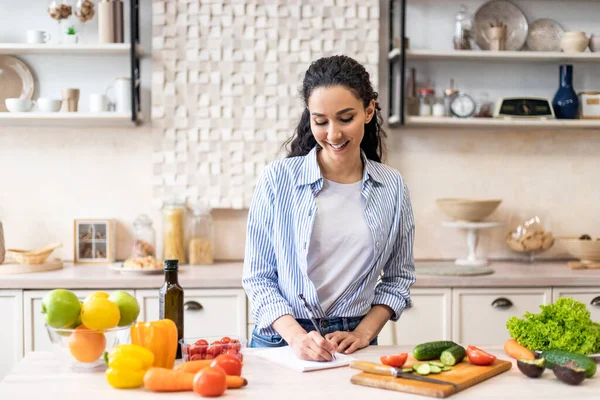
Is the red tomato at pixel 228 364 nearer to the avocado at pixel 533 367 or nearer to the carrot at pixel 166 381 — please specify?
the carrot at pixel 166 381

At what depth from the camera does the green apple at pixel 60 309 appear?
1.56m

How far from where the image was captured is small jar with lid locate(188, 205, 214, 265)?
3.59 m

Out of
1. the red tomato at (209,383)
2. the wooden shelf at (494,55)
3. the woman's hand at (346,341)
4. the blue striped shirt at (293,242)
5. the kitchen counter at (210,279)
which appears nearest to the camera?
the red tomato at (209,383)

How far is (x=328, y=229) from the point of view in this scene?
1988mm

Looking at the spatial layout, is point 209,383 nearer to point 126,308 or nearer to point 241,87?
point 126,308

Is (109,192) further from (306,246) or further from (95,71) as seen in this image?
(306,246)

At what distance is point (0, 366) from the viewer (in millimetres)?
3143

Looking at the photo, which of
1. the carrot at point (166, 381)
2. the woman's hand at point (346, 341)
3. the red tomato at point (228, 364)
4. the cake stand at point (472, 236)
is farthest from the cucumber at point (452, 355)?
the cake stand at point (472, 236)

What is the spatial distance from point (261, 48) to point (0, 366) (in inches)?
76.9

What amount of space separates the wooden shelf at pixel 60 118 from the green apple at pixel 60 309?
6.54 feet

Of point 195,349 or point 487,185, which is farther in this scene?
point 487,185

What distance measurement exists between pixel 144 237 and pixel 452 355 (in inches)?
90.6

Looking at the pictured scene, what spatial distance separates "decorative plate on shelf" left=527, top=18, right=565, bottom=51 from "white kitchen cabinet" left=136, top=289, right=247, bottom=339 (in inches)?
81.3

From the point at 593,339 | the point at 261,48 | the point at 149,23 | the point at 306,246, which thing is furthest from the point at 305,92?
the point at 149,23
